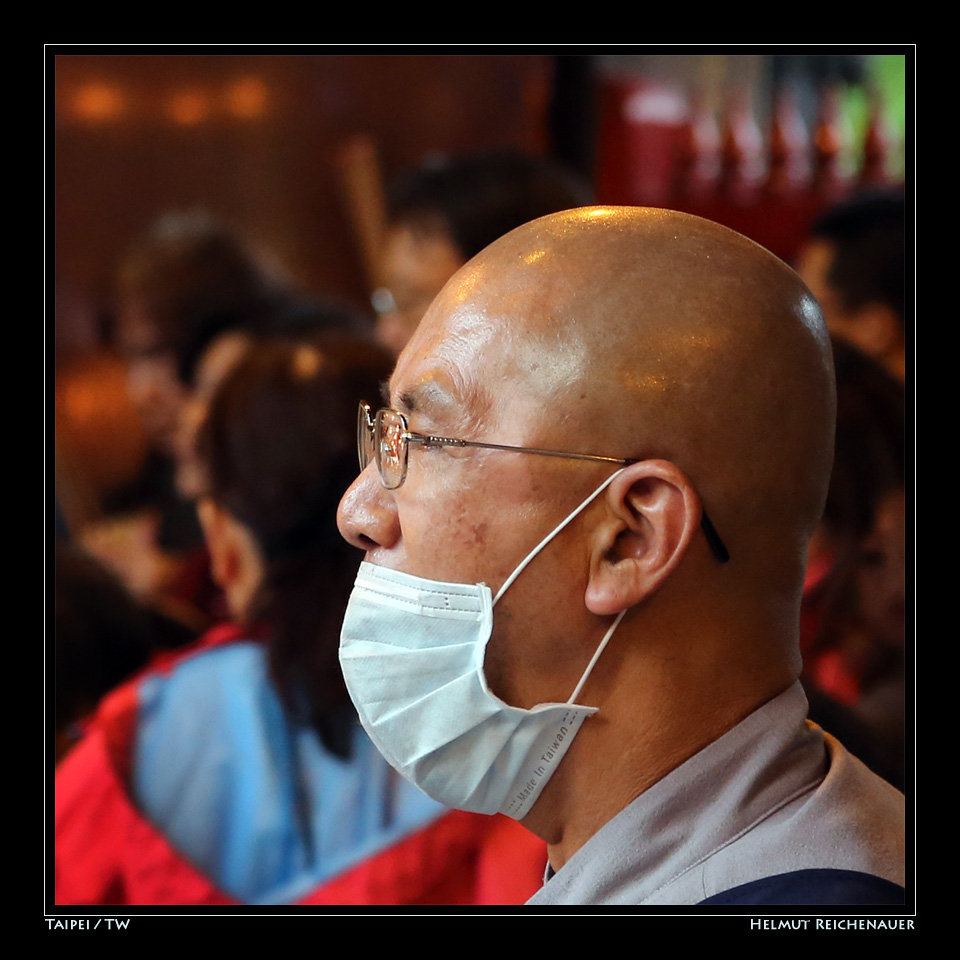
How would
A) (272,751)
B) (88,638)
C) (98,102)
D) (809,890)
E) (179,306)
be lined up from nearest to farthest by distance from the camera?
(809,890)
(272,751)
(88,638)
(179,306)
(98,102)

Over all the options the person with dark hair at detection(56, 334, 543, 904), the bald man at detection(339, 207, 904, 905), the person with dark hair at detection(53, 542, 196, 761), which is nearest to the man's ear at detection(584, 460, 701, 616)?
the bald man at detection(339, 207, 904, 905)

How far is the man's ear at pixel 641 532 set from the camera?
1468mm

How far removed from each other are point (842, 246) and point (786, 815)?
293 cm

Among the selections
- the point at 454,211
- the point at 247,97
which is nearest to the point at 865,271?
the point at 454,211

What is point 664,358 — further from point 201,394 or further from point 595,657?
point 201,394

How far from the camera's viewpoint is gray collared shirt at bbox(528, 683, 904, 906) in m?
1.47

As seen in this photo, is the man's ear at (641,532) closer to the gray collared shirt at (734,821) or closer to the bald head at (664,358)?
the bald head at (664,358)

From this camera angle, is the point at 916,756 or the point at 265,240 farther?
the point at 265,240

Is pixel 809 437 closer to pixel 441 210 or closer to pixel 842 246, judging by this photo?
pixel 441 210

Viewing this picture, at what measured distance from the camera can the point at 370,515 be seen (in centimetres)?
164

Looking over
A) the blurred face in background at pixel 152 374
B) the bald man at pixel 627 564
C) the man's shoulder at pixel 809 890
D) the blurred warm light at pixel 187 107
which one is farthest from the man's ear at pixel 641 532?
the blurred warm light at pixel 187 107

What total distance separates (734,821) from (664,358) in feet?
1.84
